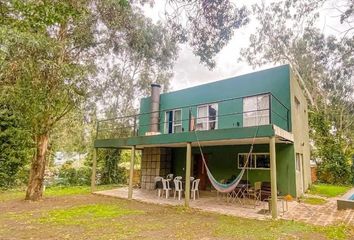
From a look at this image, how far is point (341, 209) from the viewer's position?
9.27 m

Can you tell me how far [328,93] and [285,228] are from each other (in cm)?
2337

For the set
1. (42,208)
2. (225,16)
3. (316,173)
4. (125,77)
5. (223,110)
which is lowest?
(42,208)

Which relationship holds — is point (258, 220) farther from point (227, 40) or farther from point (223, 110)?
point (223, 110)

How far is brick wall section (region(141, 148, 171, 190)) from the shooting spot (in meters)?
15.3

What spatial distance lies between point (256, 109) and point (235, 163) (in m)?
2.81

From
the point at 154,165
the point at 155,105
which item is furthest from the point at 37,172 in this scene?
the point at 155,105

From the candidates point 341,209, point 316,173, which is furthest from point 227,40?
point 316,173

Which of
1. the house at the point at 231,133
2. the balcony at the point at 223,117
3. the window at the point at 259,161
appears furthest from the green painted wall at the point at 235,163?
the balcony at the point at 223,117

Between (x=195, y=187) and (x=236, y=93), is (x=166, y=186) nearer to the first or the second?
(x=195, y=187)

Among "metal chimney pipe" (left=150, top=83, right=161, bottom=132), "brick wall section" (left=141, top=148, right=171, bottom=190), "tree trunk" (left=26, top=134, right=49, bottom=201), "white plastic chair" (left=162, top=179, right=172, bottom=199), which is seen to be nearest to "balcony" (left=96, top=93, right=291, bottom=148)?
"metal chimney pipe" (left=150, top=83, right=161, bottom=132)

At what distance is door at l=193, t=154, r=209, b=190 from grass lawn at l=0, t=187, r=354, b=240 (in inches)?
197

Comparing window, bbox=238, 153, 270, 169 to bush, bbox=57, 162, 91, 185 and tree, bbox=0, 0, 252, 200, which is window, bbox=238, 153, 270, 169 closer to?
tree, bbox=0, 0, 252, 200

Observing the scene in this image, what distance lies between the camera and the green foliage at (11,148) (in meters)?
14.2

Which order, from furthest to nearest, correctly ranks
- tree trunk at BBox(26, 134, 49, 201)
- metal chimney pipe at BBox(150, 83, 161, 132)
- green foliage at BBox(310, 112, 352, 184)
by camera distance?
green foliage at BBox(310, 112, 352, 184), metal chimney pipe at BBox(150, 83, 161, 132), tree trunk at BBox(26, 134, 49, 201)
